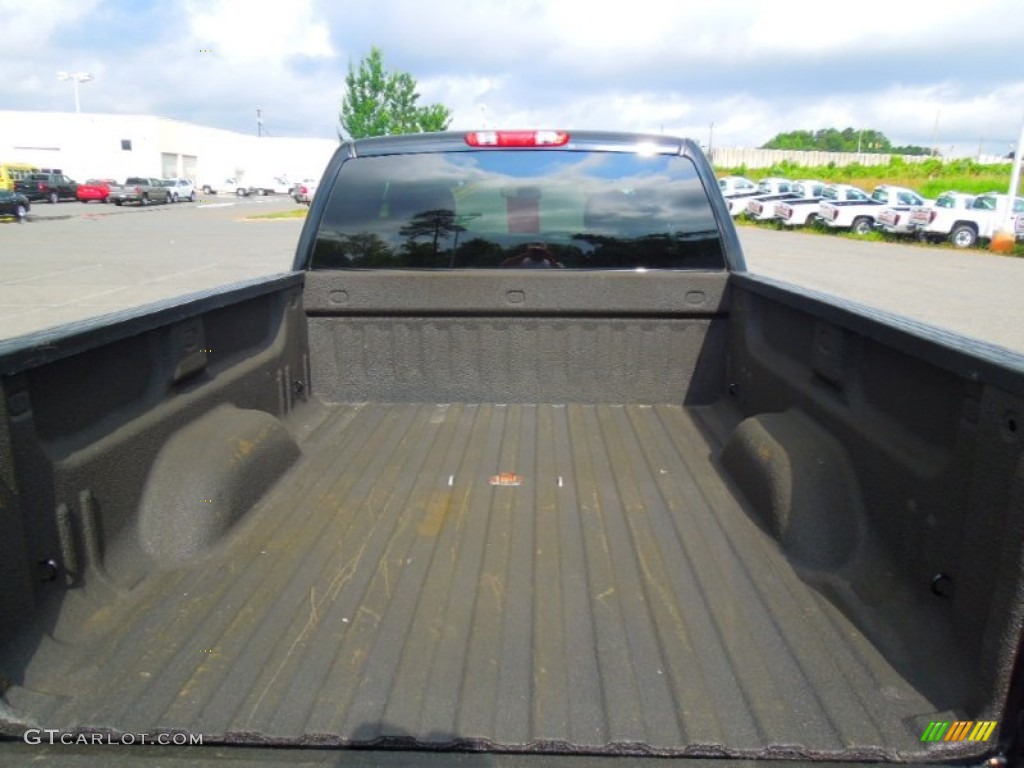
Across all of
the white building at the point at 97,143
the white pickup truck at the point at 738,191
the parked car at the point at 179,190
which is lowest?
the white pickup truck at the point at 738,191

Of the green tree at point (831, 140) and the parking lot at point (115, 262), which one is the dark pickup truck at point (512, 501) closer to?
the parking lot at point (115, 262)

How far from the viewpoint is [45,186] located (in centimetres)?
4534

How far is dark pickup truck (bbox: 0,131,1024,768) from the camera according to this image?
5.27 feet

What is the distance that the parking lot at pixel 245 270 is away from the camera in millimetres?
12172

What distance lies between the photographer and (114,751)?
1.56 metres

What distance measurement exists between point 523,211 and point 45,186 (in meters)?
51.2

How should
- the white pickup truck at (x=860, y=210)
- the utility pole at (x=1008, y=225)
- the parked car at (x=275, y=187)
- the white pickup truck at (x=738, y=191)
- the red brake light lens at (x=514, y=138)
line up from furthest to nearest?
the parked car at (x=275, y=187) → the white pickup truck at (x=738, y=191) → the white pickup truck at (x=860, y=210) → the utility pole at (x=1008, y=225) → the red brake light lens at (x=514, y=138)

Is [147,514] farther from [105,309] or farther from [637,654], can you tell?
[105,309]

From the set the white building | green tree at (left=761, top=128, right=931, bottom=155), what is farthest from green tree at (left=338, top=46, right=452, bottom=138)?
green tree at (left=761, top=128, right=931, bottom=155)

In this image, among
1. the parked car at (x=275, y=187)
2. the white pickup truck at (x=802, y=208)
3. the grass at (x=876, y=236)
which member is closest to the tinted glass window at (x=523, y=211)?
the grass at (x=876, y=236)

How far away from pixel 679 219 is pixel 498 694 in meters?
2.60

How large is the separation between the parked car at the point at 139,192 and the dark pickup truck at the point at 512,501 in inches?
2074

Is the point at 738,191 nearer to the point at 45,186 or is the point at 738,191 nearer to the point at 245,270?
the point at 245,270

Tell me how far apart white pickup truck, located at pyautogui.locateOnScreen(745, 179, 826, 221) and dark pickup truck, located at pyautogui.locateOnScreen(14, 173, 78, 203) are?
40.0 metres
